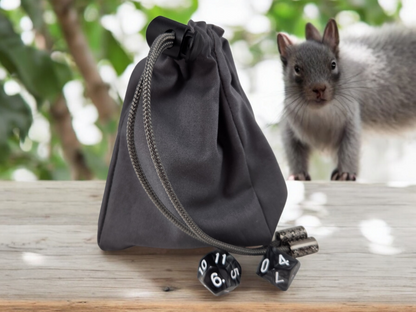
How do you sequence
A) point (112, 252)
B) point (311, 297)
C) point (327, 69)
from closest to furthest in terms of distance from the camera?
point (311, 297) < point (112, 252) < point (327, 69)

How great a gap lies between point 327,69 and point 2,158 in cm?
83

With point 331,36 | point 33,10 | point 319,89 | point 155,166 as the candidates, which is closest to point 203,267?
point 155,166

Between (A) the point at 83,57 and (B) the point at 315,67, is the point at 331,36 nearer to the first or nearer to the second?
(B) the point at 315,67

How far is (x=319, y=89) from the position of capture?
106cm

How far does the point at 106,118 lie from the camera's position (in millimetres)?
1766

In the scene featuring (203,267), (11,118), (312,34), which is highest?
(312,34)

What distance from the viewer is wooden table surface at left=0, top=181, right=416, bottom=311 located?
1.90 ft

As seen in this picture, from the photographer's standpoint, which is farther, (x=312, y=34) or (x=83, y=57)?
(x=83, y=57)

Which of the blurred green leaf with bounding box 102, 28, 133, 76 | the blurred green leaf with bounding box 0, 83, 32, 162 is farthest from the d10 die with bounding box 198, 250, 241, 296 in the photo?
the blurred green leaf with bounding box 102, 28, 133, 76

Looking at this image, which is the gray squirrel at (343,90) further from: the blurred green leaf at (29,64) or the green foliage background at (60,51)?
the blurred green leaf at (29,64)

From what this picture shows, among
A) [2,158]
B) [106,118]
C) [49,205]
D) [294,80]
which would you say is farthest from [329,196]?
[106,118]

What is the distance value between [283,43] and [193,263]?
644 millimetres

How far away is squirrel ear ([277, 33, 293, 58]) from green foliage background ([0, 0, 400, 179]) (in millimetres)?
502

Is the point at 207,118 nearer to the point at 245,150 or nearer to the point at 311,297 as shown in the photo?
the point at 245,150
